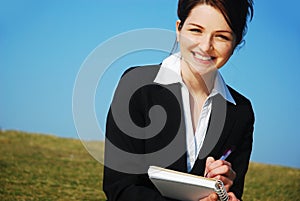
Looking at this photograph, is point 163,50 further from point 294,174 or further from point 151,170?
point 294,174

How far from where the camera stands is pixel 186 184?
1.40 meters

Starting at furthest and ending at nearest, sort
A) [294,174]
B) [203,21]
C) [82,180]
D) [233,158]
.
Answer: [294,174] → [82,180] → [233,158] → [203,21]

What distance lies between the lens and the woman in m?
1.58

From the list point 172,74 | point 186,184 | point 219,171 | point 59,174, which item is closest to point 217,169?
Result: point 219,171

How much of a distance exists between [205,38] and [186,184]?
448 mm

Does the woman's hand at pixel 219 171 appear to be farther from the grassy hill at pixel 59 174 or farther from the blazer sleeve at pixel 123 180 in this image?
the grassy hill at pixel 59 174

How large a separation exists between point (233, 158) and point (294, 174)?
3.26 m

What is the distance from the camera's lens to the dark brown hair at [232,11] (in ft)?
5.17

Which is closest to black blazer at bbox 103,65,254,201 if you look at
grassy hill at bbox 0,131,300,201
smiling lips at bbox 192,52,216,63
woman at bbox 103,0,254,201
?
woman at bbox 103,0,254,201

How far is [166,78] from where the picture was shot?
170cm

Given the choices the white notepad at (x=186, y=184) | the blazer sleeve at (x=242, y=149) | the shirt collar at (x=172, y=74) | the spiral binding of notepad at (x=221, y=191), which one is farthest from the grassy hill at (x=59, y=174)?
the spiral binding of notepad at (x=221, y=191)

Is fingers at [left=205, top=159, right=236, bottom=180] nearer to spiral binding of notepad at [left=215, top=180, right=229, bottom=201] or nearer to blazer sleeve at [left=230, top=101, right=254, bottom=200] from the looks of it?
spiral binding of notepad at [left=215, top=180, right=229, bottom=201]

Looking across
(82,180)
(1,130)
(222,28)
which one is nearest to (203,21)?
(222,28)

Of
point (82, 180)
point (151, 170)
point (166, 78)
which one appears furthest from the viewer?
point (82, 180)
